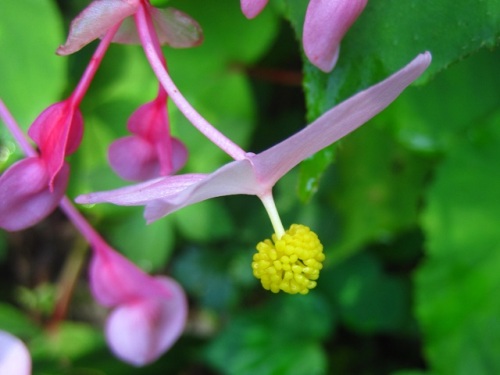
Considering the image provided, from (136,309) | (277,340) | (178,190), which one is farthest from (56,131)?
(277,340)

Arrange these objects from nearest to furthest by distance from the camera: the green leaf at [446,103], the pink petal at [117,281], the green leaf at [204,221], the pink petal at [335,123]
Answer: the pink petal at [335,123], the pink petal at [117,281], the green leaf at [446,103], the green leaf at [204,221]

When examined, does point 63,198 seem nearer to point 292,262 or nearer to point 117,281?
point 117,281

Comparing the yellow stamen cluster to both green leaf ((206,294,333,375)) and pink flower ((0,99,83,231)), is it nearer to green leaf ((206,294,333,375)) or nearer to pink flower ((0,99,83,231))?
pink flower ((0,99,83,231))

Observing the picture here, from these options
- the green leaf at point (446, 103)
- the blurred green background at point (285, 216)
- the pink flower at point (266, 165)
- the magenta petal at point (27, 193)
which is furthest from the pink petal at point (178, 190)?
the green leaf at point (446, 103)

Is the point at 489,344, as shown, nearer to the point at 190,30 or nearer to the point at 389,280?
the point at 389,280

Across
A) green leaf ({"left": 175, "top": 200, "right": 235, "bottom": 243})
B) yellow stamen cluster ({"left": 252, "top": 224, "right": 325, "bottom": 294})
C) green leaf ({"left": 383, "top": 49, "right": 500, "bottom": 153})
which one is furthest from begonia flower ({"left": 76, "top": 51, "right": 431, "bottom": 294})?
green leaf ({"left": 175, "top": 200, "right": 235, "bottom": 243})

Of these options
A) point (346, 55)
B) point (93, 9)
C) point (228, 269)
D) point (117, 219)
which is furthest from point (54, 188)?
point (228, 269)

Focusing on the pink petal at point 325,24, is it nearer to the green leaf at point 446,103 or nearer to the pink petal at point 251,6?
the pink petal at point 251,6
